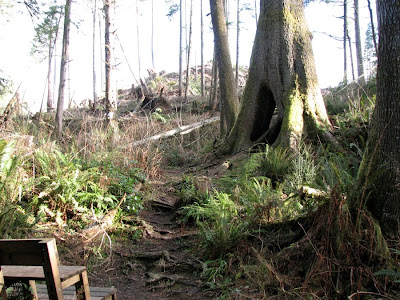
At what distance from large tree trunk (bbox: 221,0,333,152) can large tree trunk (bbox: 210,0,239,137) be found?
6.39 ft

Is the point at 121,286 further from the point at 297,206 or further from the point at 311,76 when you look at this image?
the point at 311,76

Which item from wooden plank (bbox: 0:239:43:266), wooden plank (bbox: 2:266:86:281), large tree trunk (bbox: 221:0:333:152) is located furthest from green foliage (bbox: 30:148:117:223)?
large tree trunk (bbox: 221:0:333:152)

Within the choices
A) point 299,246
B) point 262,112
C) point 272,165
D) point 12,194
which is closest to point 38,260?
point 299,246

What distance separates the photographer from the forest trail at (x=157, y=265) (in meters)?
4.09

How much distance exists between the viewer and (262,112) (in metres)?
8.41

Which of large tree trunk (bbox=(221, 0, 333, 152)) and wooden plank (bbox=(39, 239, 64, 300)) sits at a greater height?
large tree trunk (bbox=(221, 0, 333, 152))

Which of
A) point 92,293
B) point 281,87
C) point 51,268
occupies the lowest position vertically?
point 92,293

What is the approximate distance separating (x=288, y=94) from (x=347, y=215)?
14.7 ft

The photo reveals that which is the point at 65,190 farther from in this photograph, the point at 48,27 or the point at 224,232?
the point at 48,27

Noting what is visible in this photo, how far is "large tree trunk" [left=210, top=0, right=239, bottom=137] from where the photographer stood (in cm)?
1049

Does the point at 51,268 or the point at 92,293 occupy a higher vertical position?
the point at 51,268

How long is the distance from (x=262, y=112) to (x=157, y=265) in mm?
4981

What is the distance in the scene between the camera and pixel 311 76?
24.5ft

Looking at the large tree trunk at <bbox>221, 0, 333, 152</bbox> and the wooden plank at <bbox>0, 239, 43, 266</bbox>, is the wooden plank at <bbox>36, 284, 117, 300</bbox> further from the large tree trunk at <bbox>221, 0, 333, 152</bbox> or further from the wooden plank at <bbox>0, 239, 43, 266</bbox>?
the large tree trunk at <bbox>221, 0, 333, 152</bbox>
